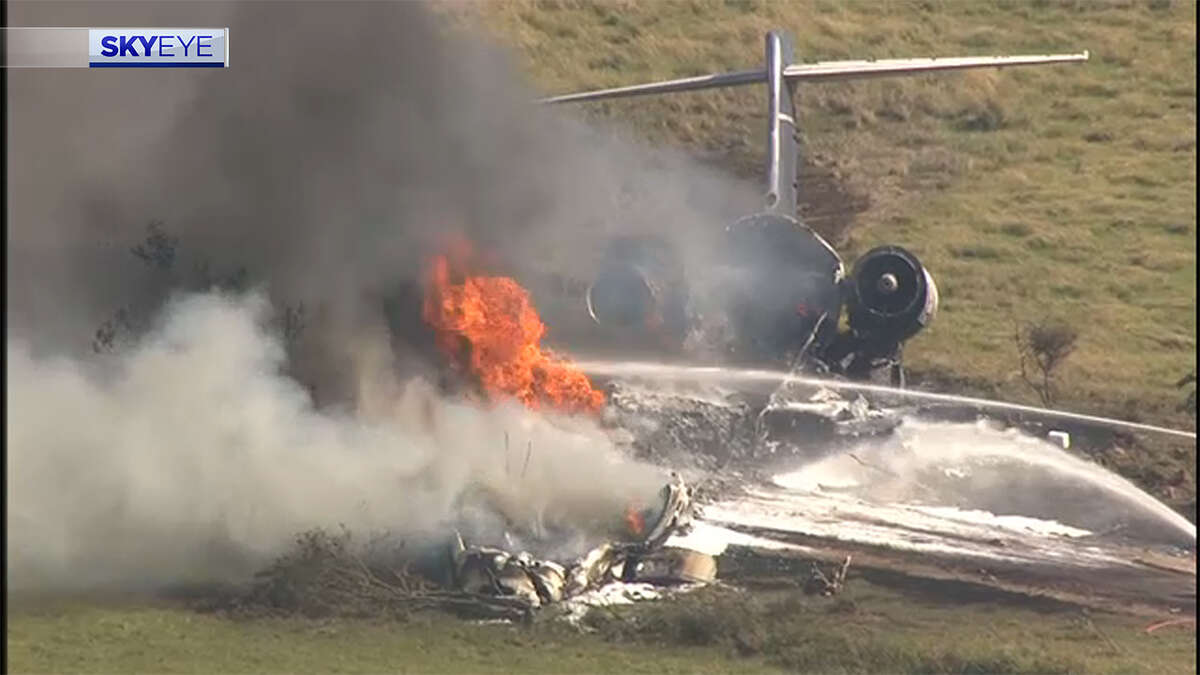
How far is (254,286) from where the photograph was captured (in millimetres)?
38375

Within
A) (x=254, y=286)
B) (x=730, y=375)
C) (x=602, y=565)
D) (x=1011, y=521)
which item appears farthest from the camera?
(x=730, y=375)

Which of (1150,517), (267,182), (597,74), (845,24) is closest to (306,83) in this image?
(267,182)

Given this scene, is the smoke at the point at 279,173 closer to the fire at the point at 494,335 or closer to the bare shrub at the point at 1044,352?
the fire at the point at 494,335

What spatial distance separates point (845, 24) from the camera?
65312mm

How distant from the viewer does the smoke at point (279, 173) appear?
127 feet

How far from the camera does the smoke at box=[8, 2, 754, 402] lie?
38.6 m

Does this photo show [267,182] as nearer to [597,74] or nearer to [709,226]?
[709,226]

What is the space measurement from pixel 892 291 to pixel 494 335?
26.4 ft

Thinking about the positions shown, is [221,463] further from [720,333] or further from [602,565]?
[720,333]

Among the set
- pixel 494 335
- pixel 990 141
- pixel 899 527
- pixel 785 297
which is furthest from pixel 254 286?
pixel 990 141

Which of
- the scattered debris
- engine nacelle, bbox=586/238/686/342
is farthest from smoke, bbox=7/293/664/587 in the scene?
engine nacelle, bbox=586/238/686/342

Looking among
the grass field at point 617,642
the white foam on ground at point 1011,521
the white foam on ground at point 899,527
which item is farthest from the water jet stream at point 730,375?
the grass field at point 617,642

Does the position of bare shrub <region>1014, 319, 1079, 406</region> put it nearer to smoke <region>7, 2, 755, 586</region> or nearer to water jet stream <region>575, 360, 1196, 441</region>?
water jet stream <region>575, 360, 1196, 441</region>

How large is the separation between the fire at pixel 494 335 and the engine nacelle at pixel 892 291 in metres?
6.07
